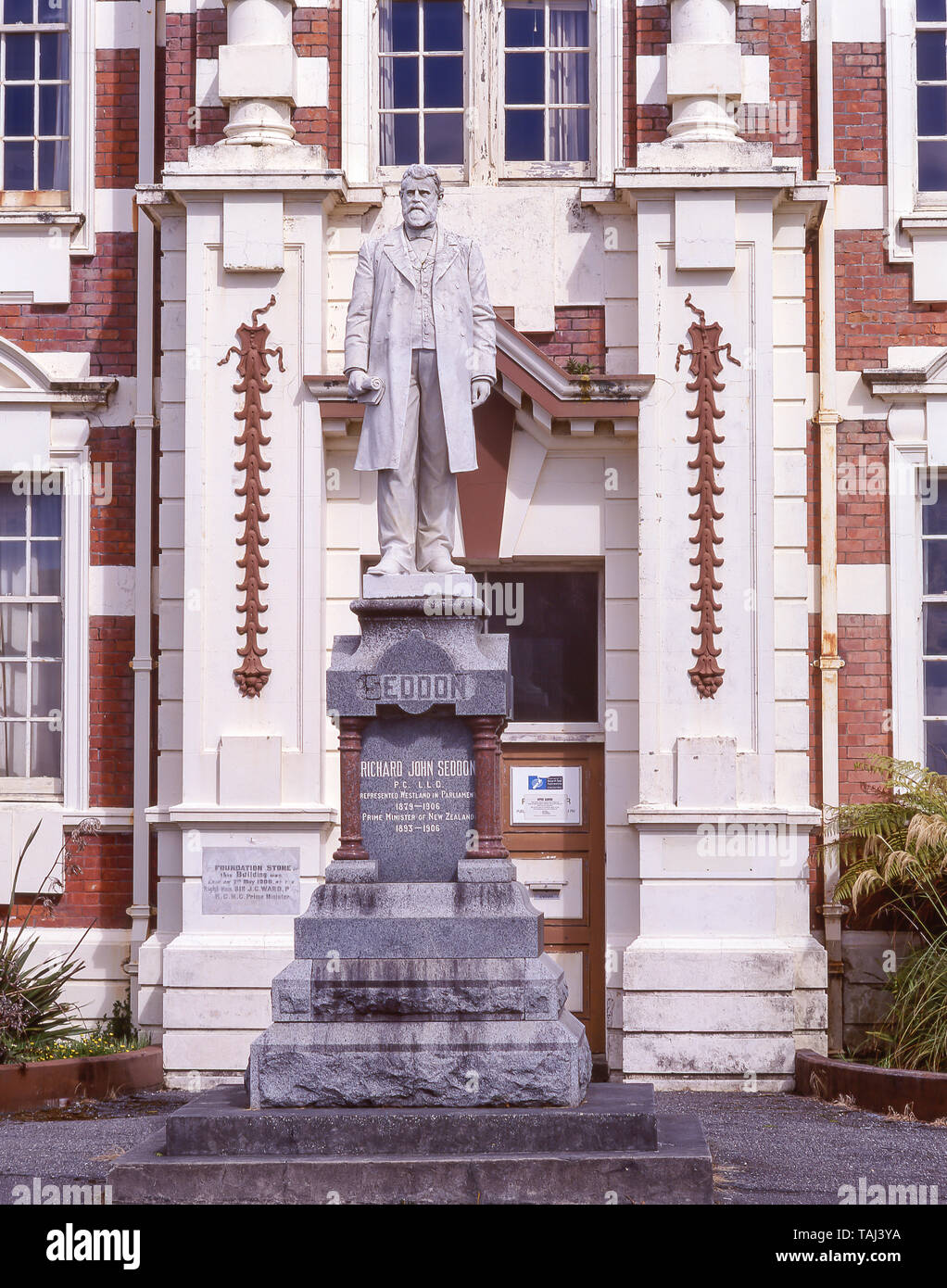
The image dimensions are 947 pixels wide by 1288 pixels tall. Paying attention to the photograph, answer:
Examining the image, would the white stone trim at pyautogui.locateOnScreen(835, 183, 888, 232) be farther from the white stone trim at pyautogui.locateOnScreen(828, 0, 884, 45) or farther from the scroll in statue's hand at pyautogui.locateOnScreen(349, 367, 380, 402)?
the scroll in statue's hand at pyautogui.locateOnScreen(349, 367, 380, 402)

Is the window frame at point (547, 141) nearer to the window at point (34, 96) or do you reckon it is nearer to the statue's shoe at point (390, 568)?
the window at point (34, 96)

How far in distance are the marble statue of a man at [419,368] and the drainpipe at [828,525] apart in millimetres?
4294

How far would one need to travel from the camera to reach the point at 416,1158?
7.54 meters

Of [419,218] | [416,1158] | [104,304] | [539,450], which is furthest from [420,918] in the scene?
[104,304]

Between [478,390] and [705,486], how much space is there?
11.5 ft

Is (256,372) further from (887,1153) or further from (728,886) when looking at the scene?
(887,1153)

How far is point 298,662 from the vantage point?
12.3 m

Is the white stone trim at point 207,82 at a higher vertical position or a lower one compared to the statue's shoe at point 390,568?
higher

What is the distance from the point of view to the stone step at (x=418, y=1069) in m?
7.92

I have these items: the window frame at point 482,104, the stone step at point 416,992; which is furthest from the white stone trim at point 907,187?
the stone step at point 416,992

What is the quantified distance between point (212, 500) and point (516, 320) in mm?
2554

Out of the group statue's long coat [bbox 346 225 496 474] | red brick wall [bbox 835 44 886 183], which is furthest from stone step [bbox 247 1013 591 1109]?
red brick wall [bbox 835 44 886 183]

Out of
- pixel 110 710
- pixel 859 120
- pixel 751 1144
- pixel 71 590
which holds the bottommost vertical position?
pixel 751 1144

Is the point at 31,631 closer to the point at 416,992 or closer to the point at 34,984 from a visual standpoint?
the point at 34,984
